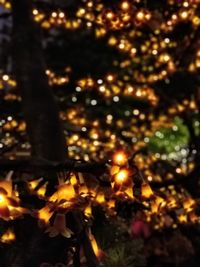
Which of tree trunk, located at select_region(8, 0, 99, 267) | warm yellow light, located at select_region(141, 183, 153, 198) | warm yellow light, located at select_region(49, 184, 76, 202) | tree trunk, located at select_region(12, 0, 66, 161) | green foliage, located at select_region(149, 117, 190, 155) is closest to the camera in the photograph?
warm yellow light, located at select_region(49, 184, 76, 202)

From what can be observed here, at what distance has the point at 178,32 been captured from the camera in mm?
11250

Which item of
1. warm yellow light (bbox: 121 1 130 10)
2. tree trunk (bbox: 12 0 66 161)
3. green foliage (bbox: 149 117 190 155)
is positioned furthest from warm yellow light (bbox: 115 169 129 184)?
green foliage (bbox: 149 117 190 155)

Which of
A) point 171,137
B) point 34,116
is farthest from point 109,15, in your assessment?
point 171,137

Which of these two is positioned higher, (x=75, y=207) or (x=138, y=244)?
(x=138, y=244)

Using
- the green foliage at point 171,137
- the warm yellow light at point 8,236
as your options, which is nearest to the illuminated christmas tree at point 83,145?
the warm yellow light at point 8,236

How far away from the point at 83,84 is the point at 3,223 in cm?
497

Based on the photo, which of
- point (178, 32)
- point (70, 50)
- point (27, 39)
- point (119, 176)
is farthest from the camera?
point (70, 50)

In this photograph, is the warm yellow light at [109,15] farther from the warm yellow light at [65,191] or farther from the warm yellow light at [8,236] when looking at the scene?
the warm yellow light at [65,191]

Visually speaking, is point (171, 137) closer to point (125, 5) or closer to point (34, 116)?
point (125, 5)

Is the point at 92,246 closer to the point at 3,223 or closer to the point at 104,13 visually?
the point at 3,223

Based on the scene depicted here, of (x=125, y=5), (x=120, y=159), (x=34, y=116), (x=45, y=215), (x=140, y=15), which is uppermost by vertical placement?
(x=125, y=5)

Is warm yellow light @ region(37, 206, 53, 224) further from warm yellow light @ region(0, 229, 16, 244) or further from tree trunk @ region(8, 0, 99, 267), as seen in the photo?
warm yellow light @ region(0, 229, 16, 244)

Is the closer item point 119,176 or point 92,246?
point 119,176

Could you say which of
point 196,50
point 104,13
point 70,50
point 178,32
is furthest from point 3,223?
point 70,50
